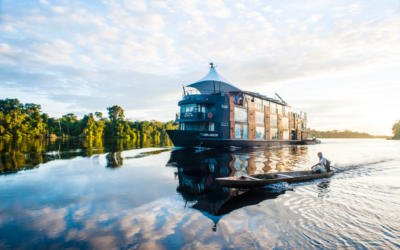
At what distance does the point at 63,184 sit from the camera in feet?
33.2

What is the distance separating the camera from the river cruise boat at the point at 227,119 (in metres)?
26.4

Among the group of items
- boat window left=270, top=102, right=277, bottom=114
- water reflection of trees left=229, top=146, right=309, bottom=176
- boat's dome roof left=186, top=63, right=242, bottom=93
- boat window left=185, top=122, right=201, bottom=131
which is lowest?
water reflection of trees left=229, top=146, right=309, bottom=176

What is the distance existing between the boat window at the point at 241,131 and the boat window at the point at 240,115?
3.02 feet

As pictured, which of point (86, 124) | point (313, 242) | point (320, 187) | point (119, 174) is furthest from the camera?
point (86, 124)

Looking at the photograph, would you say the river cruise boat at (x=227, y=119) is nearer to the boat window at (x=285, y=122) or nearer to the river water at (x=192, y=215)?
the boat window at (x=285, y=122)

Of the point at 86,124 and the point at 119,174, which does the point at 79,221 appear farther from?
the point at 86,124

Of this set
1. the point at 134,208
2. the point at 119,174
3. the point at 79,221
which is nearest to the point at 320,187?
the point at 134,208

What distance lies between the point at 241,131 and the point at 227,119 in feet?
13.1

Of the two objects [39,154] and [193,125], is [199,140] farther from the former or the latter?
[39,154]

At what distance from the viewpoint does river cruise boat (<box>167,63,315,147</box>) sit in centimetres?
2636

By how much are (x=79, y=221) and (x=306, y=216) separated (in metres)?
6.80

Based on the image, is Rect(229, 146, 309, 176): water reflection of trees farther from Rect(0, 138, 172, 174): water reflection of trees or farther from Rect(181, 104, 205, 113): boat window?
Rect(0, 138, 172, 174): water reflection of trees

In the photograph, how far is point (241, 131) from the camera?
102ft

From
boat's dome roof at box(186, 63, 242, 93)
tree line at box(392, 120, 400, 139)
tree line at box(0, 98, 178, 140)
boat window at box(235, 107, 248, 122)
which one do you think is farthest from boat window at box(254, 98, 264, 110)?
tree line at box(392, 120, 400, 139)
